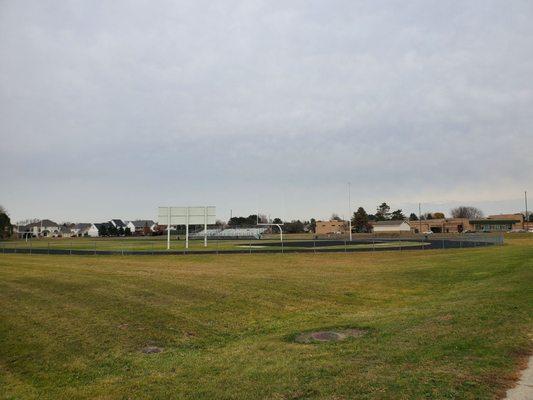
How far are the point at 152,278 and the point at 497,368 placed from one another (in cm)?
1459

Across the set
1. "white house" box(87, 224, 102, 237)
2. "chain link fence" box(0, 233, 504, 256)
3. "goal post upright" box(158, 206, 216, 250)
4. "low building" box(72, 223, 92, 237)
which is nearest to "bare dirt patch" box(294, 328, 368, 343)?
"chain link fence" box(0, 233, 504, 256)

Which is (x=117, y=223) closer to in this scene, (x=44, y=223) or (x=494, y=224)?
(x=44, y=223)

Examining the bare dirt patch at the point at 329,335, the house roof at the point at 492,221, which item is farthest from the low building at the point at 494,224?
the bare dirt patch at the point at 329,335

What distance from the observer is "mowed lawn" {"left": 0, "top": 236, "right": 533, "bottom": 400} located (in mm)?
6402

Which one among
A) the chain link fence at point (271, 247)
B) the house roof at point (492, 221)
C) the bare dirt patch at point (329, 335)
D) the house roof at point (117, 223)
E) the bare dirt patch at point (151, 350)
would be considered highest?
the house roof at point (117, 223)

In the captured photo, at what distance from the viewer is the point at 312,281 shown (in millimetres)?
18312

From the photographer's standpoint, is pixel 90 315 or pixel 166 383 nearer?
pixel 166 383

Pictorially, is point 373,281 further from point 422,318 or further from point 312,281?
point 422,318

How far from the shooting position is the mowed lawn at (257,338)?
6.40m

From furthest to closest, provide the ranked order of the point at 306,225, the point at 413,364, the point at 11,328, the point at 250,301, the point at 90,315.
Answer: the point at 306,225 → the point at 250,301 → the point at 90,315 → the point at 11,328 → the point at 413,364

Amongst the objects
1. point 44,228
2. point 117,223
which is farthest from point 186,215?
point 44,228

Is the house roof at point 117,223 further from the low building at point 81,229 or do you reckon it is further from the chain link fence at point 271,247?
the chain link fence at point 271,247

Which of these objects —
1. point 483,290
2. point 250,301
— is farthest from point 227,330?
point 483,290

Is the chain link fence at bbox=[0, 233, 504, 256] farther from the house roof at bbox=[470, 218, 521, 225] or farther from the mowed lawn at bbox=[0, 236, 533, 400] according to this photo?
the house roof at bbox=[470, 218, 521, 225]
